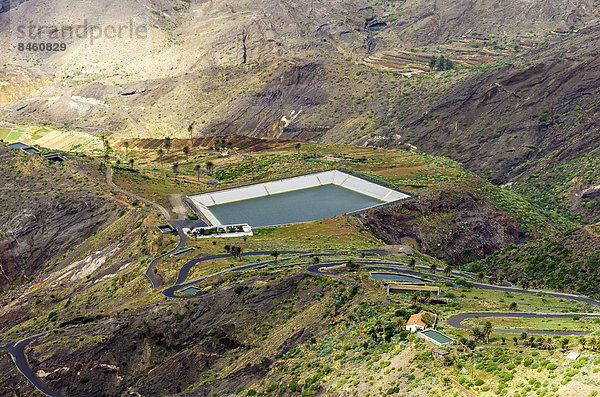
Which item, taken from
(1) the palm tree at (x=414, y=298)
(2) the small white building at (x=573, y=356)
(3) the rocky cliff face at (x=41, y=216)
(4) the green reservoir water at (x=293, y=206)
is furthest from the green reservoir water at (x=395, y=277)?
(3) the rocky cliff face at (x=41, y=216)

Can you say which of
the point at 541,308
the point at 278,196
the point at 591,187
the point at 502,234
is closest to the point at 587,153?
the point at 591,187

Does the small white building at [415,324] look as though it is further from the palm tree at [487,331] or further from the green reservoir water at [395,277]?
the green reservoir water at [395,277]

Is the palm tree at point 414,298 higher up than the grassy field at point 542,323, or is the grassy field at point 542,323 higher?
the grassy field at point 542,323

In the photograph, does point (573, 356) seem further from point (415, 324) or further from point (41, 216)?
point (41, 216)

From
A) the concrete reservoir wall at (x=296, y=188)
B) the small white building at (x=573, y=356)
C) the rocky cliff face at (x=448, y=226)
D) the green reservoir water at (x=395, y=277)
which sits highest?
the small white building at (x=573, y=356)

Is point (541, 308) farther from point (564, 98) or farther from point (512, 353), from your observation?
point (564, 98)

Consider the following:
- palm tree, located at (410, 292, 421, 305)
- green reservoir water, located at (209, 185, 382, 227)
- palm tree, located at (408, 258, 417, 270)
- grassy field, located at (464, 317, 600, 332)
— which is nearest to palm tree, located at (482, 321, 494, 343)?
grassy field, located at (464, 317, 600, 332)

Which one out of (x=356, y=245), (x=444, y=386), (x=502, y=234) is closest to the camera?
(x=444, y=386)

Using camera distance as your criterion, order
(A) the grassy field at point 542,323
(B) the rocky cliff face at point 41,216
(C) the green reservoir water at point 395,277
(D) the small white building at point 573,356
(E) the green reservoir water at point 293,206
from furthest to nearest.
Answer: (E) the green reservoir water at point 293,206
(B) the rocky cliff face at point 41,216
(C) the green reservoir water at point 395,277
(A) the grassy field at point 542,323
(D) the small white building at point 573,356
